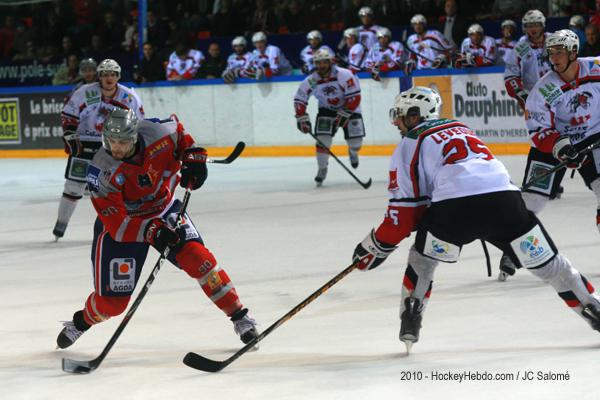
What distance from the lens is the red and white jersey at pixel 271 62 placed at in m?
15.8

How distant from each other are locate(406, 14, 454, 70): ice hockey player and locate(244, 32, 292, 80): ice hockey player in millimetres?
1869

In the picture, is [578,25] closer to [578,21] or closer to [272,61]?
[578,21]

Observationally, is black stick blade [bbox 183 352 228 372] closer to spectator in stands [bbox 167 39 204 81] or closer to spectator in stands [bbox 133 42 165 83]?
spectator in stands [bbox 167 39 204 81]

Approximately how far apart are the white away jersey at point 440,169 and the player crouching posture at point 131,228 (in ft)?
2.92

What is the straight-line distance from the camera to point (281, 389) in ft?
13.7

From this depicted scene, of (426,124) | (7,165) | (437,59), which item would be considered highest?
(426,124)

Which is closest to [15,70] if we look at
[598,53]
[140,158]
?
[598,53]

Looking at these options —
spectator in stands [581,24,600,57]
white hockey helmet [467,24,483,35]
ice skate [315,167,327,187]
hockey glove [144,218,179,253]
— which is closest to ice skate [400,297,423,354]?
hockey glove [144,218,179,253]

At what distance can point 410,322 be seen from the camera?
181 inches

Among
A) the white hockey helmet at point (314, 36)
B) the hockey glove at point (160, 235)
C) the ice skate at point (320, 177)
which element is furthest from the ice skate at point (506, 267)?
the white hockey helmet at point (314, 36)

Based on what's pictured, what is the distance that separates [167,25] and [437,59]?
16.3 feet

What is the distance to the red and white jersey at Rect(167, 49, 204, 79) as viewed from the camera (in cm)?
1644

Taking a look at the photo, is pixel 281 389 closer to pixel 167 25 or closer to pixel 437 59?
pixel 437 59

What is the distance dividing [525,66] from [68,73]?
925 centimetres
